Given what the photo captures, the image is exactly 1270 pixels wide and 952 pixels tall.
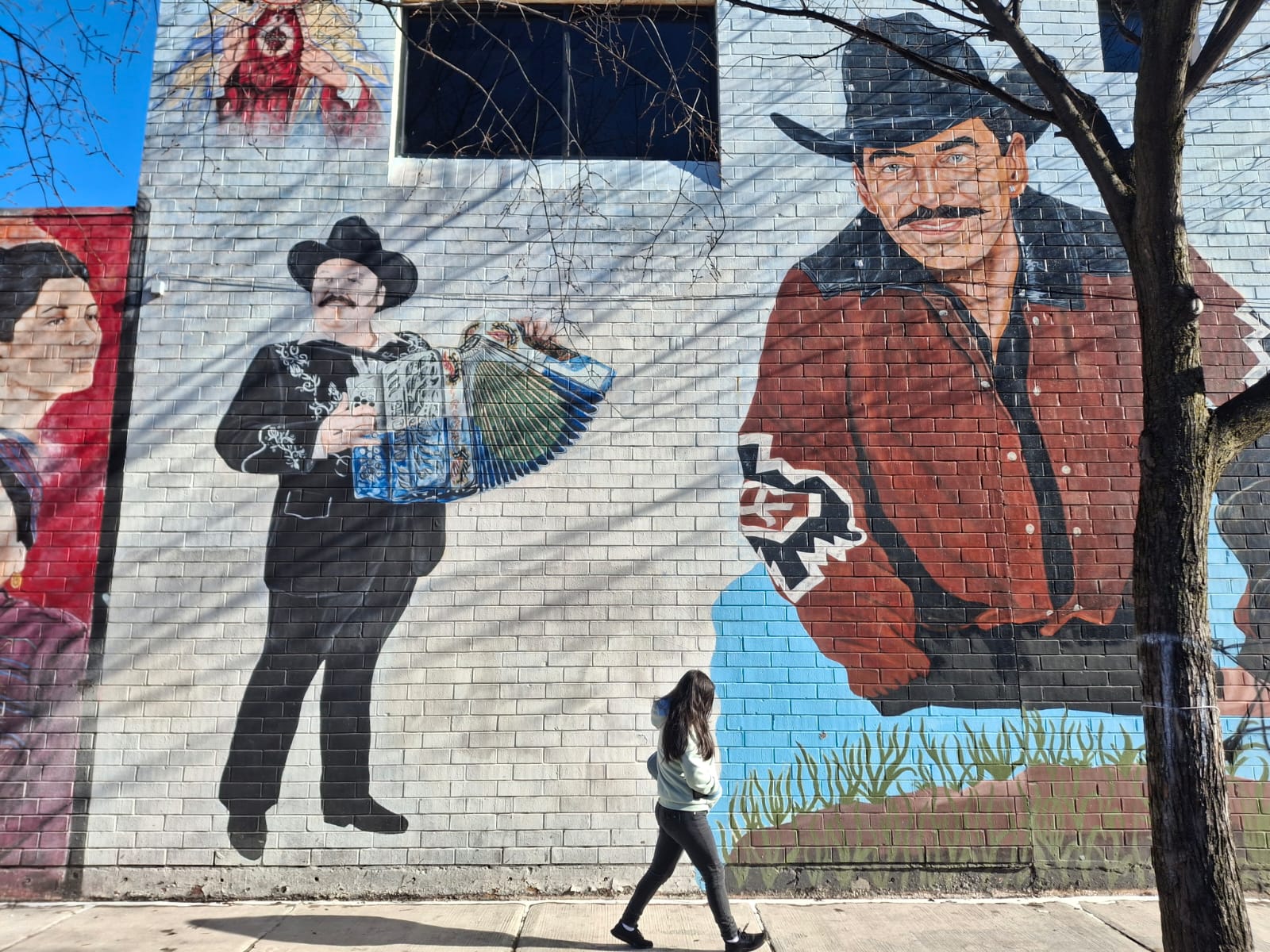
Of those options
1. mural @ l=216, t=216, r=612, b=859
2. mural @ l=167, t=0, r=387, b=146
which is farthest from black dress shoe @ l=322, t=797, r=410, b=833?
mural @ l=167, t=0, r=387, b=146

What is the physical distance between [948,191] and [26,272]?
21.6ft

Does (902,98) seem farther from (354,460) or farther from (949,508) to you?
(354,460)

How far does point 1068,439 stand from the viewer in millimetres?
6043

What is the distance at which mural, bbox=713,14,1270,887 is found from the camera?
5.60 meters

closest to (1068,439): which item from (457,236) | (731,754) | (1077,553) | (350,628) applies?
(1077,553)

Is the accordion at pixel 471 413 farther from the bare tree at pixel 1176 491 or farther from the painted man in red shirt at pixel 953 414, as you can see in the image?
the bare tree at pixel 1176 491

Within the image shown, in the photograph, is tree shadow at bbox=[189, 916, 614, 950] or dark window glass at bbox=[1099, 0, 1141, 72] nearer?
tree shadow at bbox=[189, 916, 614, 950]

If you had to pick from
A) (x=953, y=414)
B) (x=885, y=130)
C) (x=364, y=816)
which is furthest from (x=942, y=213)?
(x=364, y=816)

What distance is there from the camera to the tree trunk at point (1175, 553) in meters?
3.49

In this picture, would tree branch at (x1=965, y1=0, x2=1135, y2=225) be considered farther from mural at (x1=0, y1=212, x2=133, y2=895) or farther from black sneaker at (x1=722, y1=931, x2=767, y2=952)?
mural at (x1=0, y1=212, x2=133, y2=895)

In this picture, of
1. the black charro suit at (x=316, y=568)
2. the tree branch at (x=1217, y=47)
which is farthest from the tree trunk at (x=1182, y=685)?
the black charro suit at (x=316, y=568)

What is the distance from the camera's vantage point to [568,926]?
492 cm

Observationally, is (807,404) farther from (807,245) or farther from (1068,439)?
(1068,439)

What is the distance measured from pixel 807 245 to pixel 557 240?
179 cm
